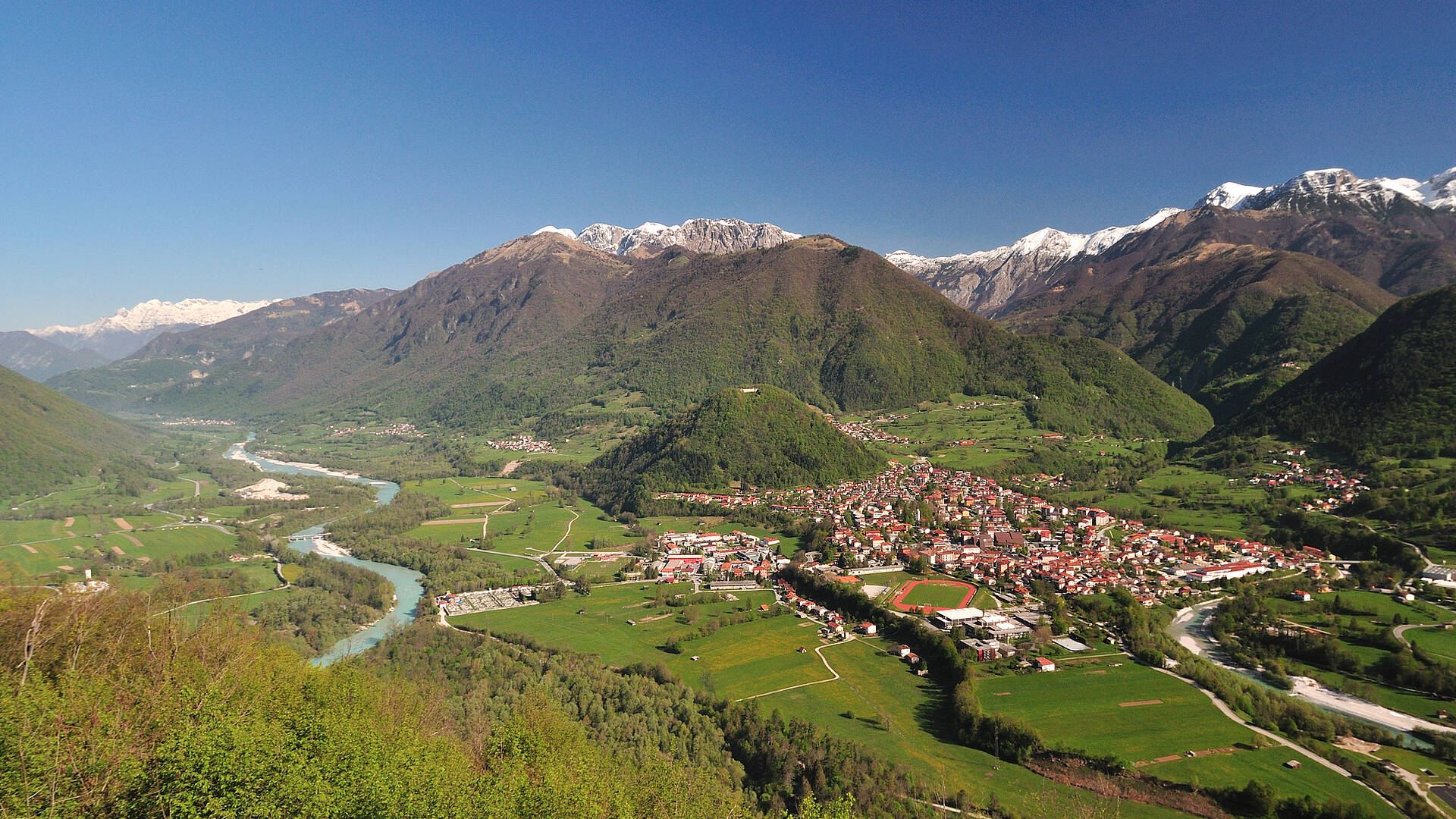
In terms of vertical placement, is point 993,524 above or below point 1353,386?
below

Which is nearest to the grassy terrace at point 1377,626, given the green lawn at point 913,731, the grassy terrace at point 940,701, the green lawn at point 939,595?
the grassy terrace at point 940,701

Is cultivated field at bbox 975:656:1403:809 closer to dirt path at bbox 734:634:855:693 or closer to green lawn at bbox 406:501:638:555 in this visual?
dirt path at bbox 734:634:855:693

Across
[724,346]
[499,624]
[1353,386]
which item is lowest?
[499,624]

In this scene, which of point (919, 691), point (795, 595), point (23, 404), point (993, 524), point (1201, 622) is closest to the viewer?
point (919, 691)

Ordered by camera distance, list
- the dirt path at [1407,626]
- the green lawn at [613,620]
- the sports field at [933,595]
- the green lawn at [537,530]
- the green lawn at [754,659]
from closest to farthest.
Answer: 1. the dirt path at [1407,626]
2. the green lawn at [754,659]
3. the green lawn at [613,620]
4. the sports field at [933,595]
5. the green lawn at [537,530]

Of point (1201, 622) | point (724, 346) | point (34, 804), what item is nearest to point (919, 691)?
point (1201, 622)

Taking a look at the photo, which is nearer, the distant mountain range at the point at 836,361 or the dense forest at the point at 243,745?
the dense forest at the point at 243,745

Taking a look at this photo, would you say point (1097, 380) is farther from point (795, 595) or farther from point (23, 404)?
point (23, 404)

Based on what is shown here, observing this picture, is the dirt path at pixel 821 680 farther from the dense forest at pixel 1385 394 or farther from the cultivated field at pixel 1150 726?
the dense forest at pixel 1385 394

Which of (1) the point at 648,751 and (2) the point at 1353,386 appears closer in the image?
(1) the point at 648,751
